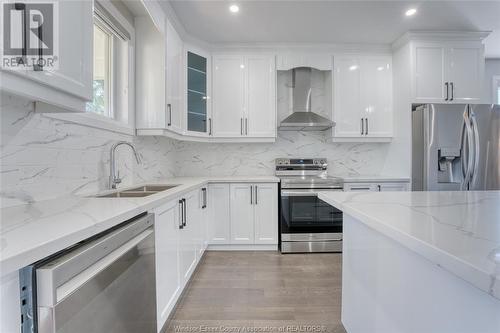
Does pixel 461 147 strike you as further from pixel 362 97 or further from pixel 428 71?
pixel 362 97

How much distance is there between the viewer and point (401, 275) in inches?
40.2

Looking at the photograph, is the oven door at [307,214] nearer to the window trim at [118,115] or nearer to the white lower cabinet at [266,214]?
the white lower cabinet at [266,214]

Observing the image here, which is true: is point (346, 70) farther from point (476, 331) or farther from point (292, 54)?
point (476, 331)

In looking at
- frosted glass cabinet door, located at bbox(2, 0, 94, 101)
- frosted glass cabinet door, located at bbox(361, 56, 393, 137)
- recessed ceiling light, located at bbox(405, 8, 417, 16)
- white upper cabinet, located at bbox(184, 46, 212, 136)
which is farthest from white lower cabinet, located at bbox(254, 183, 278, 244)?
recessed ceiling light, located at bbox(405, 8, 417, 16)

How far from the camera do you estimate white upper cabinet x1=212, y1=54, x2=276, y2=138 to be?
3385 mm

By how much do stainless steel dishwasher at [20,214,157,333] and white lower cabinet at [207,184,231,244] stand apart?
5.73ft

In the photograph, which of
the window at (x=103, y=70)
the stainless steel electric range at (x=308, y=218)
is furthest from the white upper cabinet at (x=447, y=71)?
the window at (x=103, y=70)

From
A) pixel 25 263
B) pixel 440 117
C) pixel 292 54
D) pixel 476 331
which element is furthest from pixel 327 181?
pixel 25 263

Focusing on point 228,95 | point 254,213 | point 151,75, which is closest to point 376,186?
point 254,213

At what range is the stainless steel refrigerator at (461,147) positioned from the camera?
2879 mm

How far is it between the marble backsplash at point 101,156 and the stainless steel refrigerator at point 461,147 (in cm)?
76

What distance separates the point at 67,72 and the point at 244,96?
2.47 m

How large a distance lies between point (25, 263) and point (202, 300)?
5.55 feet

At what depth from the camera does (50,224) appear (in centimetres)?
88
